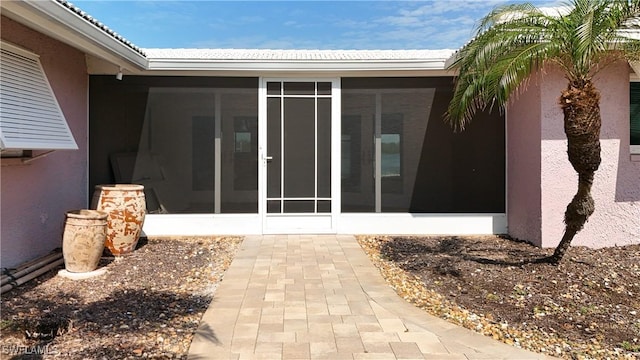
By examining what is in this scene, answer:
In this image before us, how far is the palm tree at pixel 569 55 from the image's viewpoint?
491cm

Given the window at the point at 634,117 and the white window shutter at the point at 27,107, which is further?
the window at the point at 634,117

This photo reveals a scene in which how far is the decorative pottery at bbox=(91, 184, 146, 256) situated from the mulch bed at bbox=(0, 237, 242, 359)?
8.0 inches

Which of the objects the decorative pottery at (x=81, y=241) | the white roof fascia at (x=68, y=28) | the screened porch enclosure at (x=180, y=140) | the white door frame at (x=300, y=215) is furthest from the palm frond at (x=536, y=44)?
the decorative pottery at (x=81, y=241)

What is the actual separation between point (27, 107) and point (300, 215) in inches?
173

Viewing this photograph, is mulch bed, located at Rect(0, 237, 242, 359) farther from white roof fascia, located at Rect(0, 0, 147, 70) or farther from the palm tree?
the palm tree

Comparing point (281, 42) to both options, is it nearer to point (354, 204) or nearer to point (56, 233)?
point (354, 204)

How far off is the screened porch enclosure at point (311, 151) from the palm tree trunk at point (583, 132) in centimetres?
258

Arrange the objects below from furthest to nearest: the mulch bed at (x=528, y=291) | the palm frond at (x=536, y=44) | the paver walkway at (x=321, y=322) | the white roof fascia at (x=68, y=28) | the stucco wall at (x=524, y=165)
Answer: the stucco wall at (x=524, y=165), the palm frond at (x=536, y=44), the white roof fascia at (x=68, y=28), the mulch bed at (x=528, y=291), the paver walkway at (x=321, y=322)

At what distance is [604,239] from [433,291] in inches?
142

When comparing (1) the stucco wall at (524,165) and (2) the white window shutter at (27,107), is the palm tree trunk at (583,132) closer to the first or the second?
(1) the stucco wall at (524,165)

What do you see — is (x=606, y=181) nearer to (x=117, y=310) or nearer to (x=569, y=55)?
(x=569, y=55)

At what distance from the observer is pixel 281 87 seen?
776cm

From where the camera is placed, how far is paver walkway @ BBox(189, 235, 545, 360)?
10.9ft

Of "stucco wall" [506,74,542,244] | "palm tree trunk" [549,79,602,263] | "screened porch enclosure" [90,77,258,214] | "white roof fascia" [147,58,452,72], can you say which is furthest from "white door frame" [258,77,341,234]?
"palm tree trunk" [549,79,602,263]
